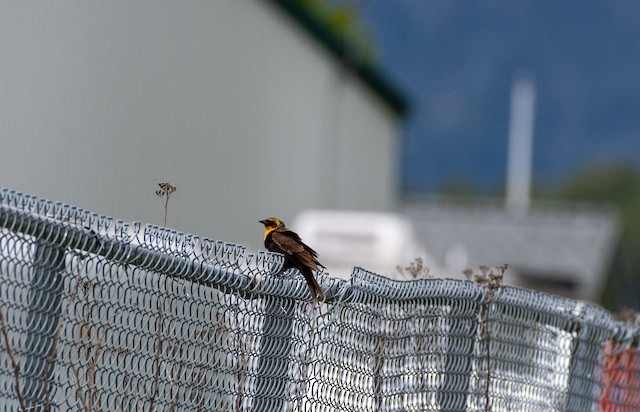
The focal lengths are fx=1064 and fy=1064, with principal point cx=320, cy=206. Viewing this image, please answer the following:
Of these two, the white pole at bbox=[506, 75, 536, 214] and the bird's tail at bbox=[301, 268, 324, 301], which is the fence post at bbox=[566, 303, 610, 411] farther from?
the white pole at bbox=[506, 75, 536, 214]

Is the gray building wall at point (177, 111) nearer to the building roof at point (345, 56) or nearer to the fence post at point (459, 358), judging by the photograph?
the building roof at point (345, 56)

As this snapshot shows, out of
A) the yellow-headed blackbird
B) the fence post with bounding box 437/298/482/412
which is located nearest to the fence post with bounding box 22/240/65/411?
the yellow-headed blackbird

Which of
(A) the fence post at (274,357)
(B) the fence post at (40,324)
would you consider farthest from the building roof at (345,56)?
(B) the fence post at (40,324)

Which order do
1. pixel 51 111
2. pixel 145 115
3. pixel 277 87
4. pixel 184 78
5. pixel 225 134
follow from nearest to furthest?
pixel 51 111 → pixel 145 115 → pixel 184 78 → pixel 225 134 → pixel 277 87

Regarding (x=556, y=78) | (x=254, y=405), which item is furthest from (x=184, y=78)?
(x=556, y=78)

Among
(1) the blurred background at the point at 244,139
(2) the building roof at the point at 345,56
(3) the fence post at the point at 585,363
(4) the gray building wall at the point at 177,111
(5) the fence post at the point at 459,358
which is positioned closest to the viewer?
(5) the fence post at the point at 459,358

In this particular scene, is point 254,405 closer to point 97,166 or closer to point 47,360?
point 47,360
